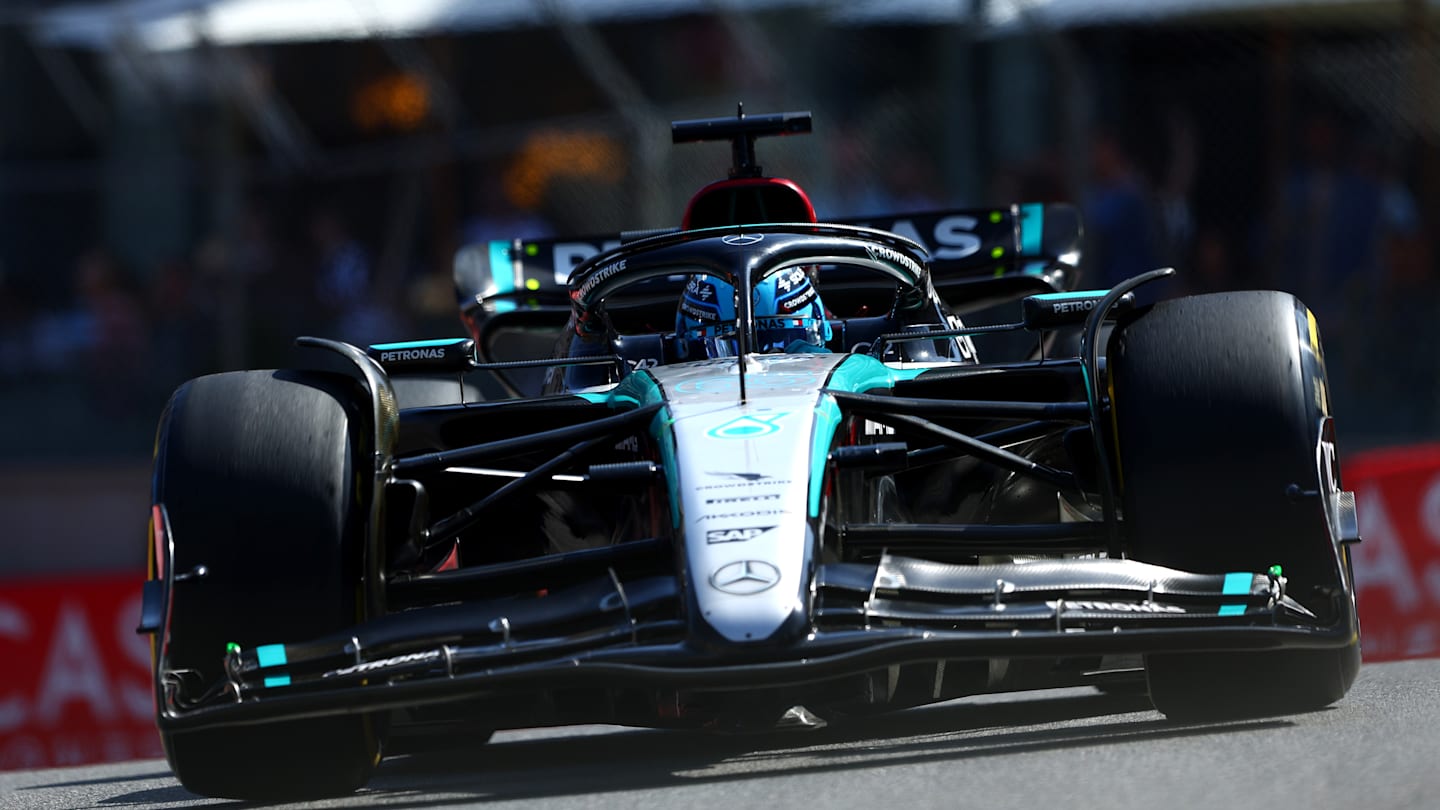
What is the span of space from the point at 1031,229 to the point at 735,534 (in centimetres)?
420

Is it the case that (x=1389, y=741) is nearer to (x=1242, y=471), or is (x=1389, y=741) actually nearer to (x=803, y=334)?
(x=1242, y=471)

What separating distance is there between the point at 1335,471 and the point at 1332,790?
4.25ft

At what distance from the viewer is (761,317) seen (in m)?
6.27

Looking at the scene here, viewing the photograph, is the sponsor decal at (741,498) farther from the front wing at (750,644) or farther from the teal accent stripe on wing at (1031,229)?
the teal accent stripe on wing at (1031,229)

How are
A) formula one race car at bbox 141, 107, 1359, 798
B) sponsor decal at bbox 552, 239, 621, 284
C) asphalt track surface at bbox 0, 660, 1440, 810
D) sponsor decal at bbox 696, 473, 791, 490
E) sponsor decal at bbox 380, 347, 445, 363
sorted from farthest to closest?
sponsor decal at bbox 552, 239, 621, 284
sponsor decal at bbox 380, 347, 445, 363
sponsor decal at bbox 696, 473, 791, 490
formula one race car at bbox 141, 107, 1359, 798
asphalt track surface at bbox 0, 660, 1440, 810

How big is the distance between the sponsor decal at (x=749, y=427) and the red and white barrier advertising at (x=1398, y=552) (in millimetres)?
5097

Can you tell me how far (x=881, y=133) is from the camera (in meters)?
12.1

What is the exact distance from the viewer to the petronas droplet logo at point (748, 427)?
4.85m

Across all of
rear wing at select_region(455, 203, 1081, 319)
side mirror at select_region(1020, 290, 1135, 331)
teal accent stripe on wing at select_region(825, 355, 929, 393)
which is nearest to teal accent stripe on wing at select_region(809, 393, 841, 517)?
teal accent stripe on wing at select_region(825, 355, 929, 393)

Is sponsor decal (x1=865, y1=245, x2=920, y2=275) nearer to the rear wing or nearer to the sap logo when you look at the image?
the rear wing

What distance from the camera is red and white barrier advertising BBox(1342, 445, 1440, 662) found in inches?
366

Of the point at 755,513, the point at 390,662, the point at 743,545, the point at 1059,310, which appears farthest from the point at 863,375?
the point at 390,662

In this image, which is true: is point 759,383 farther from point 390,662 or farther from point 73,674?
point 73,674

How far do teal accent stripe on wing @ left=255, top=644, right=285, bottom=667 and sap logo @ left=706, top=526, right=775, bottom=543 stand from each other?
956 mm
